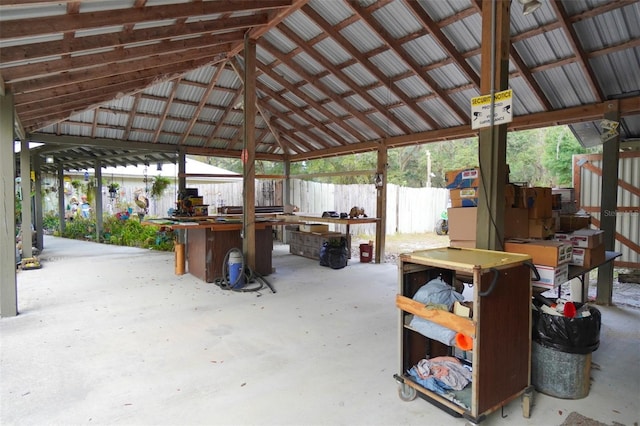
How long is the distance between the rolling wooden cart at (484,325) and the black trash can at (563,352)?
0.56 ft

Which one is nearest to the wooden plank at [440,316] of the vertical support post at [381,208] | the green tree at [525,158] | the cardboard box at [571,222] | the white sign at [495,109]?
the white sign at [495,109]

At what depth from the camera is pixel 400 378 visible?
2.59m

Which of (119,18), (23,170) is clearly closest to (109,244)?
(23,170)

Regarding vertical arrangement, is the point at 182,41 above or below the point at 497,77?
above

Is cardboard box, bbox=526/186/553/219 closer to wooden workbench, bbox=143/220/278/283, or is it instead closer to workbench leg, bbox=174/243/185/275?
wooden workbench, bbox=143/220/278/283

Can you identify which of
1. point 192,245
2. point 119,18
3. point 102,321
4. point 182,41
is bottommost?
point 102,321

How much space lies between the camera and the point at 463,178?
330cm

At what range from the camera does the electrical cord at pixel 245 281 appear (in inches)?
223

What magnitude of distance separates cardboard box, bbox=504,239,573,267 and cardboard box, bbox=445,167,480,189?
0.60 meters

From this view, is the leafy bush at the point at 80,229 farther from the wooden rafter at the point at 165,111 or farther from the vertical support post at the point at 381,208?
the vertical support post at the point at 381,208

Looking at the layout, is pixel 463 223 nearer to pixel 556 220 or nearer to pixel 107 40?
pixel 556 220

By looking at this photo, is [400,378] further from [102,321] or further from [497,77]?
[102,321]

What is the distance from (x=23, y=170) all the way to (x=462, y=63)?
874cm

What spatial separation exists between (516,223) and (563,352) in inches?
43.5
